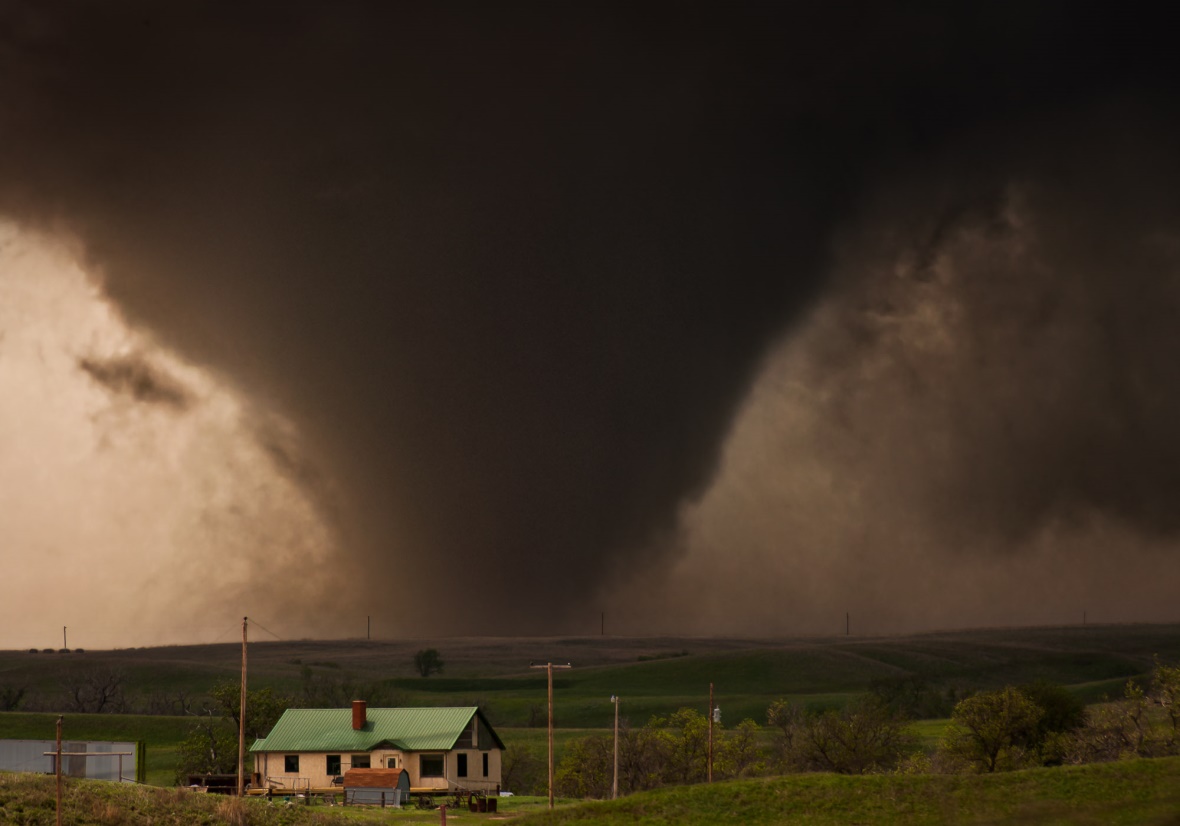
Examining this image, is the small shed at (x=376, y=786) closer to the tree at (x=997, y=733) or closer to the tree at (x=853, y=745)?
the tree at (x=853, y=745)

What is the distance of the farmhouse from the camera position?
7956 cm

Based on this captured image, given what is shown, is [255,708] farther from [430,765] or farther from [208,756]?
[430,765]

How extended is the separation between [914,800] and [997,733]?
1309 inches

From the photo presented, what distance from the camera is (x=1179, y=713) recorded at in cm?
7281

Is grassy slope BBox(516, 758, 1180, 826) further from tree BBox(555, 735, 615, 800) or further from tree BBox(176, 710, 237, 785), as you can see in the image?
tree BBox(176, 710, 237, 785)

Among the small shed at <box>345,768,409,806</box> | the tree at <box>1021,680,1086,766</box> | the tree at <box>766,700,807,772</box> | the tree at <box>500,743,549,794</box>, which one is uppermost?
the tree at <box>1021,680,1086,766</box>

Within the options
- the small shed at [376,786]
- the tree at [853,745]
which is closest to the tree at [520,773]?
the tree at [853,745]

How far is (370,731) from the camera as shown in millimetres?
82688

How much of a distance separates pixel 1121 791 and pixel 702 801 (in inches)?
692

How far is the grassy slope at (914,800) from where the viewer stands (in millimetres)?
48625

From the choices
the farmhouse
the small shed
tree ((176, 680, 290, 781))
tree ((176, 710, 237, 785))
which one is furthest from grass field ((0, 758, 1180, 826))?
tree ((176, 710, 237, 785))

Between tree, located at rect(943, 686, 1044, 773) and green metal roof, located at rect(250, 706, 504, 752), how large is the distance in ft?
107

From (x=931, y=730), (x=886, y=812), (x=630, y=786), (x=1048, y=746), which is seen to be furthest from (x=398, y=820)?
(x=931, y=730)

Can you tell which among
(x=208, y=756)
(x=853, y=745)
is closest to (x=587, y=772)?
(x=853, y=745)
